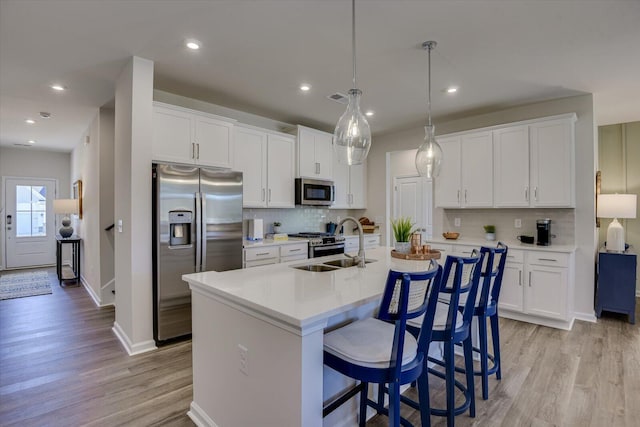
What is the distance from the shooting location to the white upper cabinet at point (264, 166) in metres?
4.27

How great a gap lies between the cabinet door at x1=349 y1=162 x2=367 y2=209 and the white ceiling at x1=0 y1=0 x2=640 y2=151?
1.71 meters

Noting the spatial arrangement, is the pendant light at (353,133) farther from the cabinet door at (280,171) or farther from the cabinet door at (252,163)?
the cabinet door at (280,171)

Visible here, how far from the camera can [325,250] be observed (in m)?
4.74

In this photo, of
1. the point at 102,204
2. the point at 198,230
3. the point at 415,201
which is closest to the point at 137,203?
the point at 198,230

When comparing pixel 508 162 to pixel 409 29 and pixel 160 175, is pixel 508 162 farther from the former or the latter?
pixel 160 175

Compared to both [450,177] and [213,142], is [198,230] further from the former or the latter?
[450,177]

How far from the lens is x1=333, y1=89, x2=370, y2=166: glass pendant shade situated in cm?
243

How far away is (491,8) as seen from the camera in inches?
88.5

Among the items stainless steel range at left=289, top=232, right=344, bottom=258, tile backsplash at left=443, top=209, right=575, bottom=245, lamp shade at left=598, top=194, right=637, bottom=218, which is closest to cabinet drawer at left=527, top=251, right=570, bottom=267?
tile backsplash at left=443, top=209, right=575, bottom=245

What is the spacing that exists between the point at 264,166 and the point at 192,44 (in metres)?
1.94

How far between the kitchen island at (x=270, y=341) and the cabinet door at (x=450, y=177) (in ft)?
9.52

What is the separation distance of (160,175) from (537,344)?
4061 mm

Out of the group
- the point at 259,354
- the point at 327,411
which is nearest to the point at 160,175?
the point at 259,354

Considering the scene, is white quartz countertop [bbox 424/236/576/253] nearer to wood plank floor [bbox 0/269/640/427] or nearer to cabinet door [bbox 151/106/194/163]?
wood plank floor [bbox 0/269/640/427]
